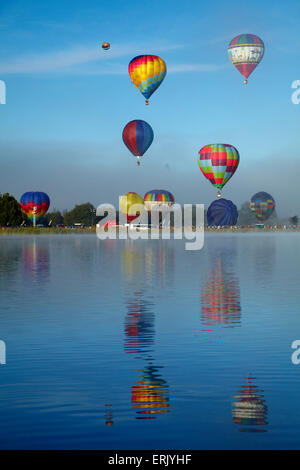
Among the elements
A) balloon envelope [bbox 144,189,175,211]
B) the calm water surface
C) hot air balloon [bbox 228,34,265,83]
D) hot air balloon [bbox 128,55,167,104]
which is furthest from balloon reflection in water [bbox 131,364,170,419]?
balloon envelope [bbox 144,189,175,211]

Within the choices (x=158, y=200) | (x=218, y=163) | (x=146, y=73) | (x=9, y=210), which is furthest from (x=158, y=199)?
(x=146, y=73)

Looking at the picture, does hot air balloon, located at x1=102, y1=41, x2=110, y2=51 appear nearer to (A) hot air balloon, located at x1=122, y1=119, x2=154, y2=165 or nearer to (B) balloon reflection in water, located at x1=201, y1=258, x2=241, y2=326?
(A) hot air balloon, located at x1=122, y1=119, x2=154, y2=165

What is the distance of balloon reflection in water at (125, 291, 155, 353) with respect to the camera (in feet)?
60.5

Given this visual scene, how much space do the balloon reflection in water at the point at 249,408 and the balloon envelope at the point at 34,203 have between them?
16607cm

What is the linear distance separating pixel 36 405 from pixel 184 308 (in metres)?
14.7

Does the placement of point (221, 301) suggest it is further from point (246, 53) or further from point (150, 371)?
point (246, 53)

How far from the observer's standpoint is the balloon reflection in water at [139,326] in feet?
60.5

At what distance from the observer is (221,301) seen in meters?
28.8

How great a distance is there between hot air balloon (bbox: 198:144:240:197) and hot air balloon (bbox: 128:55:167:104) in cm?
2096

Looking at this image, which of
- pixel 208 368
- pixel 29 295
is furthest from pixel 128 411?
pixel 29 295

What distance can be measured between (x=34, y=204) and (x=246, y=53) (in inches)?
2884

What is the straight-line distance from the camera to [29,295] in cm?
3192

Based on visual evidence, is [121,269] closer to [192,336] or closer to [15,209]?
[192,336]

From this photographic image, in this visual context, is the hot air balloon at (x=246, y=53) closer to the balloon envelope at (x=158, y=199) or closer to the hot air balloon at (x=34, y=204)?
the hot air balloon at (x=34, y=204)
